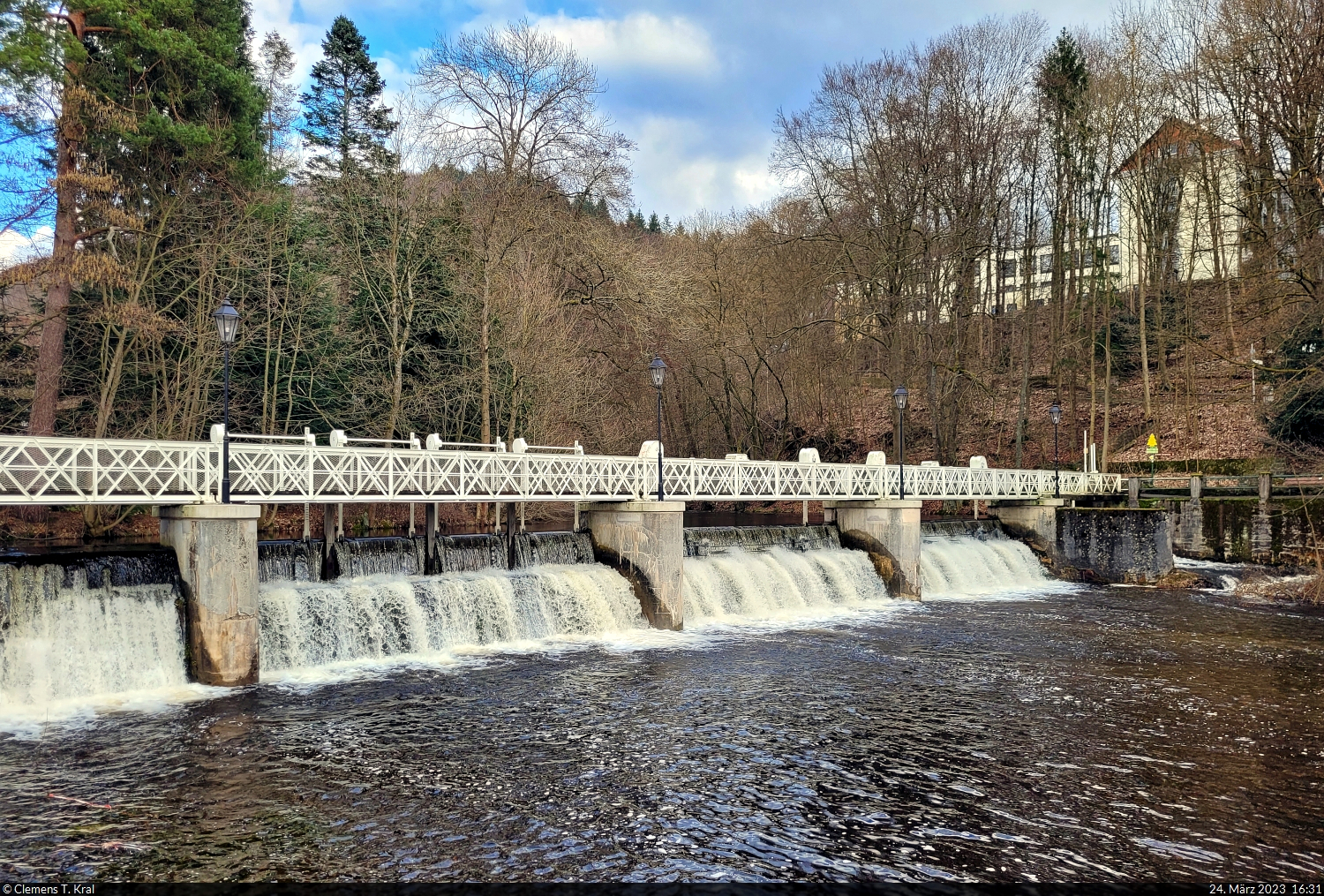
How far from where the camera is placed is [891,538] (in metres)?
26.8

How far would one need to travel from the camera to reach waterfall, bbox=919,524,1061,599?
28016mm

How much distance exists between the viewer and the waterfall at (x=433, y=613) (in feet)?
52.9

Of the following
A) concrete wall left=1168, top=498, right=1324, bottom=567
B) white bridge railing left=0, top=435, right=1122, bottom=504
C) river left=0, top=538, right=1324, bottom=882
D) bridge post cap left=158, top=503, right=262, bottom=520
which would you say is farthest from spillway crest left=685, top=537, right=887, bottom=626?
concrete wall left=1168, top=498, right=1324, bottom=567

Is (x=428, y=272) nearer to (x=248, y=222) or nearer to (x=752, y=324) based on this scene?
(x=248, y=222)

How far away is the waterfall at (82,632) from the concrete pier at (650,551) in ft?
31.0

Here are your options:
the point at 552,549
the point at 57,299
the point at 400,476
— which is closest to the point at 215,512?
the point at 400,476

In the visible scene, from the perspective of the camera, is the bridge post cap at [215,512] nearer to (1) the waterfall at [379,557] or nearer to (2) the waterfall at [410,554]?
(2) the waterfall at [410,554]

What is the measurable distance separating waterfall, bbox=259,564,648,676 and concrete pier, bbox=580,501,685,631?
0.44 meters

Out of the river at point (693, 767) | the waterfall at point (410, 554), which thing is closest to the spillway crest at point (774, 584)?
the waterfall at point (410, 554)

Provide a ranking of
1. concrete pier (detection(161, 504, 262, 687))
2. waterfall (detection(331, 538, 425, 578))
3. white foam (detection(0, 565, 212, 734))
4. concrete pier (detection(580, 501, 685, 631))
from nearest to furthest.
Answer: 1. white foam (detection(0, 565, 212, 734))
2. concrete pier (detection(161, 504, 262, 687))
3. waterfall (detection(331, 538, 425, 578))
4. concrete pier (detection(580, 501, 685, 631))

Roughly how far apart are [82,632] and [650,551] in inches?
433

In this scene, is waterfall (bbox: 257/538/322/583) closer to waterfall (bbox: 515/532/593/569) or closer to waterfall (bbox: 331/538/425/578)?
waterfall (bbox: 331/538/425/578)

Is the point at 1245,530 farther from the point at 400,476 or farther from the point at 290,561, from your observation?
the point at 290,561

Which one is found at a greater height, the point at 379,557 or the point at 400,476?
the point at 400,476
